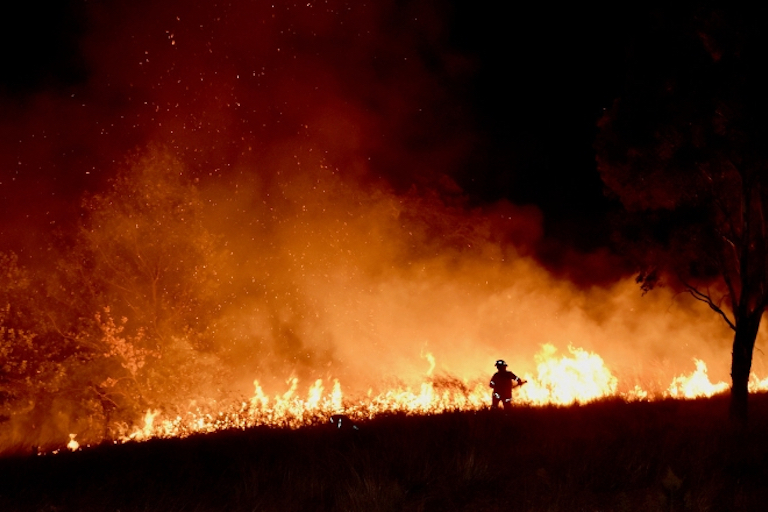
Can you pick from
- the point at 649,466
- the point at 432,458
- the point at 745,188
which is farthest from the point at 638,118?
the point at 432,458

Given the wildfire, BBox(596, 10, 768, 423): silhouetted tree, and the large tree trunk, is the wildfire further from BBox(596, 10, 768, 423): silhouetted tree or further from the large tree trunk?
BBox(596, 10, 768, 423): silhouetted tree

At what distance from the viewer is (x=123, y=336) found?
19.7 m

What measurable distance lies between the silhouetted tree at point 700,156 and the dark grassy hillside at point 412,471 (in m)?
4.30

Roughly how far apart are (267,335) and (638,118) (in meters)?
14.8

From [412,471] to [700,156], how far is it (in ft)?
27.7

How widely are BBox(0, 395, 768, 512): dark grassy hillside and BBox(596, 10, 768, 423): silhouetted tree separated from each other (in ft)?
14.1

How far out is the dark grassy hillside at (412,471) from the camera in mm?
6430

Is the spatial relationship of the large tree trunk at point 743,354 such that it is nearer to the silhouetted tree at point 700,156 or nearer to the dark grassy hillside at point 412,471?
the silhouetted tree at point 700,156

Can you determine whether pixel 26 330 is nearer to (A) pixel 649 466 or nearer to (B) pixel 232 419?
(B) pixel 232 419

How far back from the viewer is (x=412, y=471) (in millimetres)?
7180

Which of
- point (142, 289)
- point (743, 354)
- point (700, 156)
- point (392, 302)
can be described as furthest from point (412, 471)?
point (392, 302)

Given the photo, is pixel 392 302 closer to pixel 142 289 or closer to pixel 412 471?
pixel 142 289

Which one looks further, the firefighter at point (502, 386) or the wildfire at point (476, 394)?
the wildfire at point (476, 394)

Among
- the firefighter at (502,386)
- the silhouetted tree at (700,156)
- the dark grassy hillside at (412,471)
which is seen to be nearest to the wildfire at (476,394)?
the firefighter at (502,386)
